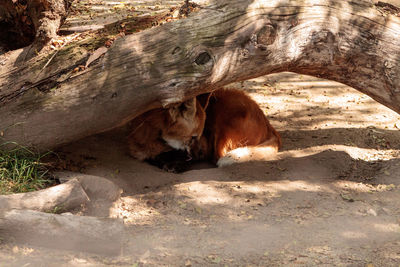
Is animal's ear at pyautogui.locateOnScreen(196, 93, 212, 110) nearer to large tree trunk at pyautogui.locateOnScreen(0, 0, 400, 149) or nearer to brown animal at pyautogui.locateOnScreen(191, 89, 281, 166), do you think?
brown animal at pyautogui.locateOnScreen(191, 89, 281, 166)

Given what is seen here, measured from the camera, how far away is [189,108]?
5199 mm

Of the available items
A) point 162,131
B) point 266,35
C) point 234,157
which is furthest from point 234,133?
point 266,35

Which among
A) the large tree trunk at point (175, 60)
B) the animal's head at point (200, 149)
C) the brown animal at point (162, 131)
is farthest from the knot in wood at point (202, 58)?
the animal's head at point (200, 149)

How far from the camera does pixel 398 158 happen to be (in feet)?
15.9

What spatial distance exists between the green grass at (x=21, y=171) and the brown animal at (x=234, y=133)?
6.29 feet

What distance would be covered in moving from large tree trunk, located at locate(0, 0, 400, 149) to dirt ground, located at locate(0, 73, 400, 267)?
79 cm

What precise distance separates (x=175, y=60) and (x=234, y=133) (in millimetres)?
1874

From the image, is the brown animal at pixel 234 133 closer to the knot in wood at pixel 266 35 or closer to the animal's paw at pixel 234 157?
the animal's paw at pixel 234 157

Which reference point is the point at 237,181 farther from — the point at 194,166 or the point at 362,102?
the point at 362,102

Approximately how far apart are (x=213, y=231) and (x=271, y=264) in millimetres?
641

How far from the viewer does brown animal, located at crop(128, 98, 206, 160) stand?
540cm

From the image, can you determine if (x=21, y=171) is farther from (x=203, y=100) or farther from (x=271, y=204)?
(x=203, y=100)

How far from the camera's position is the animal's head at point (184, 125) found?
5.23m

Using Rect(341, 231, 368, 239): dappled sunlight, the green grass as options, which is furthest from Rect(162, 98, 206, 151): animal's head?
Rect(341, 231, 368, 239): dappled sunlight
